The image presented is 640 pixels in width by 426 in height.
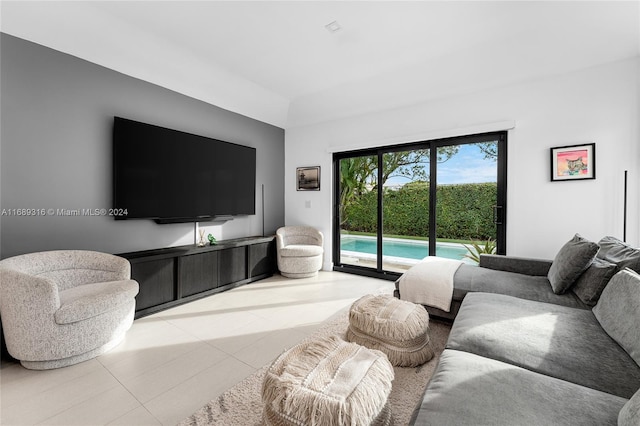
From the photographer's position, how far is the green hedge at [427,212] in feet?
12.0

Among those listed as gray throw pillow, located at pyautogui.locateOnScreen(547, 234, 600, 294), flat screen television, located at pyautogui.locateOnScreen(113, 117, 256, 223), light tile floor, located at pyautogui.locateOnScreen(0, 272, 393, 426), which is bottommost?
light tile floor, located at pyautogui.locateOnScreen(0, 272, 393, 426)

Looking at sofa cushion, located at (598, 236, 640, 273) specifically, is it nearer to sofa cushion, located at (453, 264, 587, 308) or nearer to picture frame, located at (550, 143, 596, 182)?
sofa cushion, located at (453, 264, 587, 308)

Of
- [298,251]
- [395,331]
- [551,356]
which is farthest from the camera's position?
[298,251]

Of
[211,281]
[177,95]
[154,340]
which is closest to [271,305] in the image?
[211,281]

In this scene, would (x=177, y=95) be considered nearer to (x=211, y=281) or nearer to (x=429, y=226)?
(x=211, y=281)

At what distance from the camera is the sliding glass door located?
360 centimetres

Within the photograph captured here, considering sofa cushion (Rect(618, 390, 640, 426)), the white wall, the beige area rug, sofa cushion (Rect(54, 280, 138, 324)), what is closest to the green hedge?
the white wall

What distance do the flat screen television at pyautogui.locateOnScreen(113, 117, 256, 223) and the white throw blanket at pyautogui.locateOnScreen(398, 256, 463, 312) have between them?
276cm

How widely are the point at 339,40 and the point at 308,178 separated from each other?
2.43m

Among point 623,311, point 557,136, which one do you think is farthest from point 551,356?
point 557,136

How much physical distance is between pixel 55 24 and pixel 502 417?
4.08m

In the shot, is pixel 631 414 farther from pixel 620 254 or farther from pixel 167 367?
pixel 167 367

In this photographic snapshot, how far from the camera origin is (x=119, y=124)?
9.84ft

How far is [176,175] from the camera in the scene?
3494 mm
